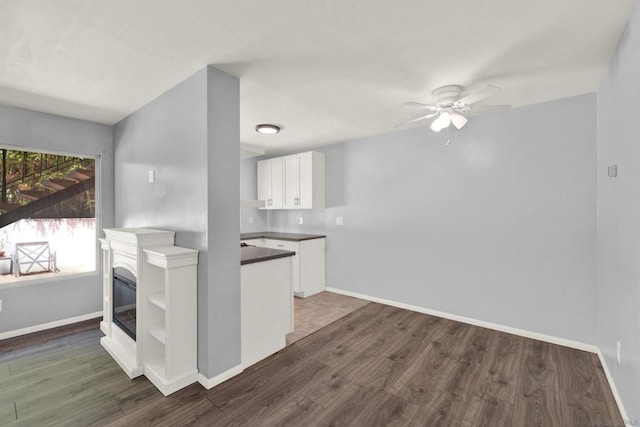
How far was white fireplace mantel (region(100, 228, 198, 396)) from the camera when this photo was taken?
2100mm

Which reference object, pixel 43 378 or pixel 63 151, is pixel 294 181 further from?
pixel 43 378

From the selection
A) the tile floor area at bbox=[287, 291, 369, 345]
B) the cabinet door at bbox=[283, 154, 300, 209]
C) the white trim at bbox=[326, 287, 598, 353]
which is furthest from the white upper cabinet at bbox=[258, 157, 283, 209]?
the white trim at bbox=[326, 287, 598, 353]

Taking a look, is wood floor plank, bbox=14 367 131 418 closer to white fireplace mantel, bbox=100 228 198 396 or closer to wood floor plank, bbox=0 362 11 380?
white fireplace mantel, bbox=100 228 198 396

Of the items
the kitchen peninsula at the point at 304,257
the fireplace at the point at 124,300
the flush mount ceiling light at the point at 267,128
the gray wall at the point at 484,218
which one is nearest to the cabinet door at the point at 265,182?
the kitchen peninsula at the point at 304,257

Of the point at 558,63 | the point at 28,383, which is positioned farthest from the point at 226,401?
the point at 558,63

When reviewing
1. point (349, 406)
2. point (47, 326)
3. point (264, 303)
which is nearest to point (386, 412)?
point (349, 406)

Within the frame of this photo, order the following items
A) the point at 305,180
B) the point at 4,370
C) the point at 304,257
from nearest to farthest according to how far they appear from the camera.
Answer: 1. the point at 4,370
2. the point at 304,257
3. the point at 305,180

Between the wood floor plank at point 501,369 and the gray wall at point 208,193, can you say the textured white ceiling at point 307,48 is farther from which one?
the wood floor plank at point 501,369

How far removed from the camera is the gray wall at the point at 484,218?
107 inches

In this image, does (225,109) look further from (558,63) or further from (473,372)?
(473,372)

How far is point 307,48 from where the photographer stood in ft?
6.39

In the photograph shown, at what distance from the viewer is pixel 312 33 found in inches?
70.1

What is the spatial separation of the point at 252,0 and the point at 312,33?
16.3 inches

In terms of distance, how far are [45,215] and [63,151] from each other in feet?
2.44
